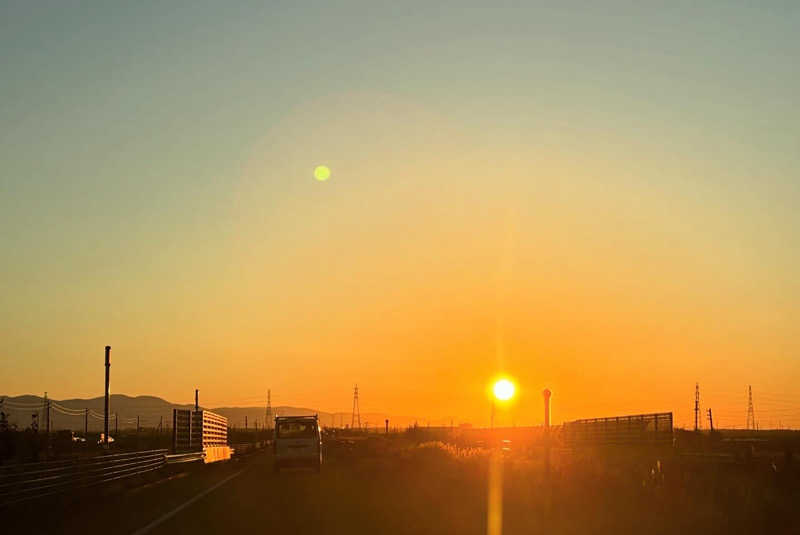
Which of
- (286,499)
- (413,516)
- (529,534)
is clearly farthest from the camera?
(286,499)

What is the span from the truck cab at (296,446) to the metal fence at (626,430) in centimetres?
2151

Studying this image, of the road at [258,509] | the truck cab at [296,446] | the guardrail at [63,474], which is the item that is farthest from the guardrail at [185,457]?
the road at [258,509]

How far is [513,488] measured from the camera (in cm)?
2530

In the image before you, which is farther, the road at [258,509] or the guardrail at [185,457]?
the guardrail at [185,457]

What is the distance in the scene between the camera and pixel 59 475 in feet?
82.3

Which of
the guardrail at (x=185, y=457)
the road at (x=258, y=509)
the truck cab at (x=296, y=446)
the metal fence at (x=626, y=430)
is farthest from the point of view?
the metal fence at (x=626, y=430)

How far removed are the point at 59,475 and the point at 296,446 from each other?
643 inches

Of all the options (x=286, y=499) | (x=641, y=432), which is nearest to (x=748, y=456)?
(x=641, y=432)

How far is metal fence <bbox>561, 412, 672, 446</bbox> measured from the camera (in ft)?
178

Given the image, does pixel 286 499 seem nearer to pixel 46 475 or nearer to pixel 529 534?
pixel 46 475

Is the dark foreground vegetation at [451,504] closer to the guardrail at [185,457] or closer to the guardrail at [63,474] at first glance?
the guardrail at [63,474]

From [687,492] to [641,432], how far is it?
1308 inches

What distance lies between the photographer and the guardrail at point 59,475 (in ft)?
71.4

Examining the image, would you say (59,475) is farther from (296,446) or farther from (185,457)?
(185,457)
